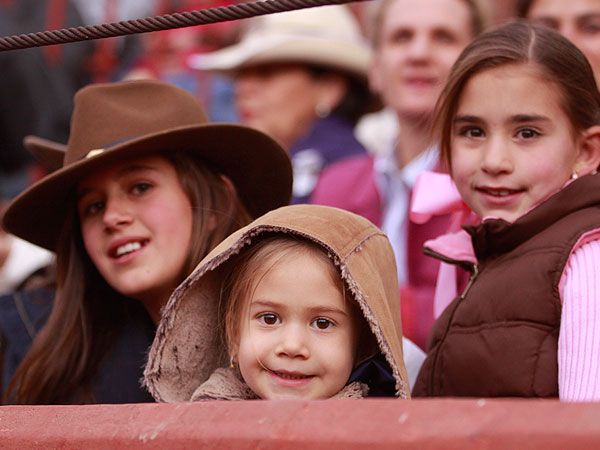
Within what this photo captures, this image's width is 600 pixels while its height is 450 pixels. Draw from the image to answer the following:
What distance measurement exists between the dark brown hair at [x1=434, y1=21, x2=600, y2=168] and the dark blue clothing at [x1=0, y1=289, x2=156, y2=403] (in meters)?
1.00

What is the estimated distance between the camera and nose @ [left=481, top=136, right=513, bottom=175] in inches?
81.7

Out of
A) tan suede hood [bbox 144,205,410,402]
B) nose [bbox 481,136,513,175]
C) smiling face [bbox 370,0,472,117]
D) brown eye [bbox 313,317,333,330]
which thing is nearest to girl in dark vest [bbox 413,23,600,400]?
nose [bbox 481,136,513,175]

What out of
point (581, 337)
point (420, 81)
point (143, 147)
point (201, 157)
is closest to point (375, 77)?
point (420, 81)

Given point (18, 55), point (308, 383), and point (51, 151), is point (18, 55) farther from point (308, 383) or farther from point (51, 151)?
point (308, 383)

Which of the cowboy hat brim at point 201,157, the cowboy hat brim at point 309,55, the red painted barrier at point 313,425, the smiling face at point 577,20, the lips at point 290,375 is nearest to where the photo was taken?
the red painted barrier at point 313,425

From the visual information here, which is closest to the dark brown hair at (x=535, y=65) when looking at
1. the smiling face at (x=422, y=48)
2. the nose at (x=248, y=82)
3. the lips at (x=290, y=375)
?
the lips at (x=290, y=375)

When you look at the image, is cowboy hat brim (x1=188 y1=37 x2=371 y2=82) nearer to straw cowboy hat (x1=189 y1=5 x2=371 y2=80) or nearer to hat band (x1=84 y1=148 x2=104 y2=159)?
straw cowboy hat (x1=189 y1=5 x2=371 y2=80)

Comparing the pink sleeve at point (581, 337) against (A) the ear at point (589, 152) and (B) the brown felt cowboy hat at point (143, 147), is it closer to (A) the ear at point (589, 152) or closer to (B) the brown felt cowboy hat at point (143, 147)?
(A) the ear at point (589, 152)

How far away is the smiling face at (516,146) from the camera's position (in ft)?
6.84

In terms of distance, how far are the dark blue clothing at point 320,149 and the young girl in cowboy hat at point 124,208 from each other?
4.72 ft

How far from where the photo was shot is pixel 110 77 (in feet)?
21.0

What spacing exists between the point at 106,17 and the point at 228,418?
586 centimetres

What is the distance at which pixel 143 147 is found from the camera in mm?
2537

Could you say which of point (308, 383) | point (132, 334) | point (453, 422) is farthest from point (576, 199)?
point (132, 334)
